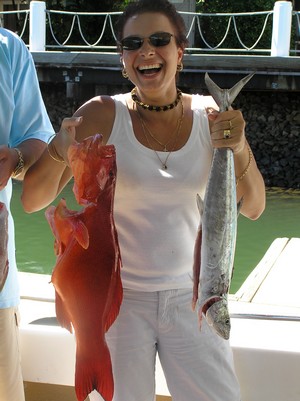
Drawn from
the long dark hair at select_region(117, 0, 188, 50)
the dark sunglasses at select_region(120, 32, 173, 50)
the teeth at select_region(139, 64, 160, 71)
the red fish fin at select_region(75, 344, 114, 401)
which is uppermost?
the long dark hair at select_region(117, 0, 188, 50)

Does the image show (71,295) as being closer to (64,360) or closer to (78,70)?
(64,360)

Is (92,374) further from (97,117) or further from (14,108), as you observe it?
(14,108)

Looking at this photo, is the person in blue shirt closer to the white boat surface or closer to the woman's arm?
the woman's arm

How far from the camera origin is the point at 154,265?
2.22 meters

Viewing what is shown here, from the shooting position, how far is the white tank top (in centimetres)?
218

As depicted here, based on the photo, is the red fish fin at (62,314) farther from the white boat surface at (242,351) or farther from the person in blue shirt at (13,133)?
the white boat surface at (242,351)

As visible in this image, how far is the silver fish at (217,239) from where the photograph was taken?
1899 mm

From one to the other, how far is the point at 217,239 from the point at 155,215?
338 millimetres

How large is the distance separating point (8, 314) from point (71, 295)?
0.44 meters

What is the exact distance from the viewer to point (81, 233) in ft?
5.90

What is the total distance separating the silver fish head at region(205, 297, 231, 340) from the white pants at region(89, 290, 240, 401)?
1.04 feet

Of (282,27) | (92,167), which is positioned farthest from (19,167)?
(282,27)

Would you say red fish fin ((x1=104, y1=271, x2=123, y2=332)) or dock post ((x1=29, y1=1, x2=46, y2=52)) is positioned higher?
dock post ((x1=29, y1=1, x2=46, y2=52))

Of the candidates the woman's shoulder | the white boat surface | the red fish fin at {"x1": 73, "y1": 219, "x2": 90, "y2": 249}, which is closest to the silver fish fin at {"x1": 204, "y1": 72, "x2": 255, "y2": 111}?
the woman's shoulder
